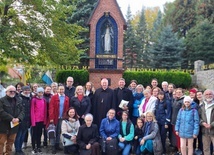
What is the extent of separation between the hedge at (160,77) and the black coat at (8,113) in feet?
51.5

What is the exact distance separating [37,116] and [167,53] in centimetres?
2391

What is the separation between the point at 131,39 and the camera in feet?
112

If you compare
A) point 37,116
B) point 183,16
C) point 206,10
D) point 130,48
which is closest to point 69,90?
point 37,116

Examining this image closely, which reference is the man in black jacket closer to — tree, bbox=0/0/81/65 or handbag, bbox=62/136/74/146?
handbag, bbox=62/136/74/146

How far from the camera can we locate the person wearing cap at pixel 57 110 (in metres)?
7.14

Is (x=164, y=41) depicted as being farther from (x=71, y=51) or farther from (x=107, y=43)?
(x=71, y=51)

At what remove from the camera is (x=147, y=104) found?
737cm

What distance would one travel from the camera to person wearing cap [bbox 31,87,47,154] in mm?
6999

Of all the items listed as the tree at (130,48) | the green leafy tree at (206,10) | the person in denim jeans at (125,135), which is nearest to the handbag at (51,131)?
the person in denim jeans at (125,135)

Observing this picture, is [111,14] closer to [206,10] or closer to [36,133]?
[36,133]

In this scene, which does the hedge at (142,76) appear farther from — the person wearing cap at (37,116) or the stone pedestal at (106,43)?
the person wearing cap at (37,116)

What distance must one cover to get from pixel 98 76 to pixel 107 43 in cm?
199

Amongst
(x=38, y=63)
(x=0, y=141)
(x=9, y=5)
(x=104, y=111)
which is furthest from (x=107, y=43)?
(x=0, y=141)

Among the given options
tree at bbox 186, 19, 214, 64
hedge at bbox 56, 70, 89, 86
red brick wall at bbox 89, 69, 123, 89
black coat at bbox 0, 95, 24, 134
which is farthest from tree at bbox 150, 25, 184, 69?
black coat at bbox 0, 95, 24, 134
